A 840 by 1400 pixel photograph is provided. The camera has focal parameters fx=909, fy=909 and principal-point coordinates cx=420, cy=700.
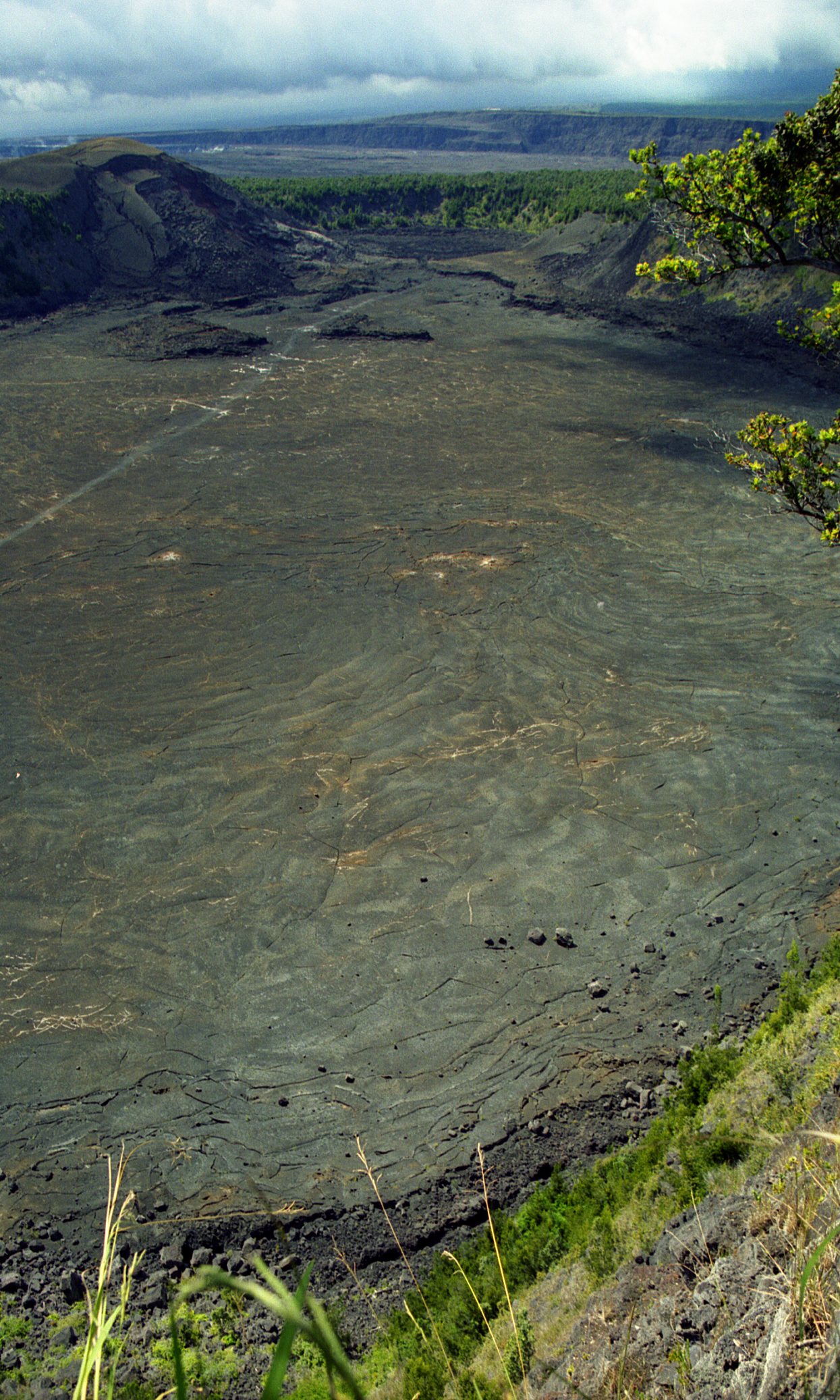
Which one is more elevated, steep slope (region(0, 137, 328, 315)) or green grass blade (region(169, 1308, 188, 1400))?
steep slope (region(0, 137, 328, 315))

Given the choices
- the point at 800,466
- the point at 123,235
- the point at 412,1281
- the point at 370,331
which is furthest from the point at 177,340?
the point at 412,1281

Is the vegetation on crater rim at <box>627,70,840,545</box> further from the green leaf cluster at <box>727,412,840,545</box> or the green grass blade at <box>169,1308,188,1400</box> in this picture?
the green grass blade at <box>169,1308,188,1400</box>

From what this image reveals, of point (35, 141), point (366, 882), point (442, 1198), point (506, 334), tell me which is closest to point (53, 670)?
point (366, 882)

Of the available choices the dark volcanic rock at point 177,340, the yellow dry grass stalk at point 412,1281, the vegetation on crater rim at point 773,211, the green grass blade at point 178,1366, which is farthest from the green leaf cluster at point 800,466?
the dark volcanic rock at point 177,340

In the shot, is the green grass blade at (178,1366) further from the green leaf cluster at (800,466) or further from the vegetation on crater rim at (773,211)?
the green leaf cluster at (800,466)

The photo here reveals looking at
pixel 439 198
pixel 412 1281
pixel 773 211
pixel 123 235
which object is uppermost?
pixel 439 198

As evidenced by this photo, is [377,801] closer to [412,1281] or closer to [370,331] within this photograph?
[412,1281]

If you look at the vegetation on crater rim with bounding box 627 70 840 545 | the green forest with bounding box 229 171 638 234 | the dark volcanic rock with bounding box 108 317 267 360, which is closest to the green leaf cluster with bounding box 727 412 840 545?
the vegetation on crater rim with bounding box 627 70 840 545
